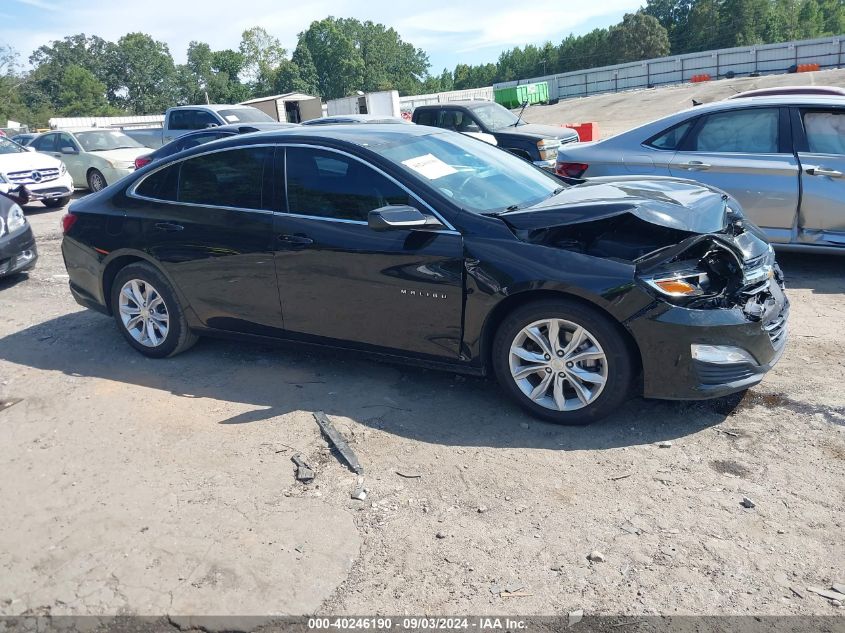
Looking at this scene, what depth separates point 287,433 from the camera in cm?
429

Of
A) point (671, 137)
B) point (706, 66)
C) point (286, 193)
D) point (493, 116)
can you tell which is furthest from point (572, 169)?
point (706, 66)

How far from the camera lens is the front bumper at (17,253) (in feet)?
26.2

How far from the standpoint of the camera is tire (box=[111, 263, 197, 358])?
5.38 meters

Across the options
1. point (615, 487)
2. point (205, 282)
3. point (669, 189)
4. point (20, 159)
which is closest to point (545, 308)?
point (615, 487)

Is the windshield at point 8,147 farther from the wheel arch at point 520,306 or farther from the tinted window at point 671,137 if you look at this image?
the wheel arch at point 520,306

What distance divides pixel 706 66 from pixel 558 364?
64.6m

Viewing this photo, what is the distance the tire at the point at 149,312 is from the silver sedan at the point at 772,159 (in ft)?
15.2

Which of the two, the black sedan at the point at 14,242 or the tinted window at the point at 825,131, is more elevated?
the tinted window at the point at 825,131

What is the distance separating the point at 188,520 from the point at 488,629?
1.61 meters

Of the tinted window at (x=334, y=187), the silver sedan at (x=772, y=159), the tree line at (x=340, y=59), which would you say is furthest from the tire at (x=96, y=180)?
the tree line at (x=340, y=59)

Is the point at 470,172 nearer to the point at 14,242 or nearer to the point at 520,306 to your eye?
the point at 520,306

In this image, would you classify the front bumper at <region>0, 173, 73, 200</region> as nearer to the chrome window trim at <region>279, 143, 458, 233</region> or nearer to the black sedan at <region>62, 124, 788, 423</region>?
the black sedan at <region>62, 124, 788, 423</region>

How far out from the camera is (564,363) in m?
4.00

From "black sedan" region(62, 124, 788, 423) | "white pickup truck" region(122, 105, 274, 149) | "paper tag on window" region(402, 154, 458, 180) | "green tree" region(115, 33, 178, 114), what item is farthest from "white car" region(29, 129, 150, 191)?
"green tree" region(115, 33, 178, 114)
